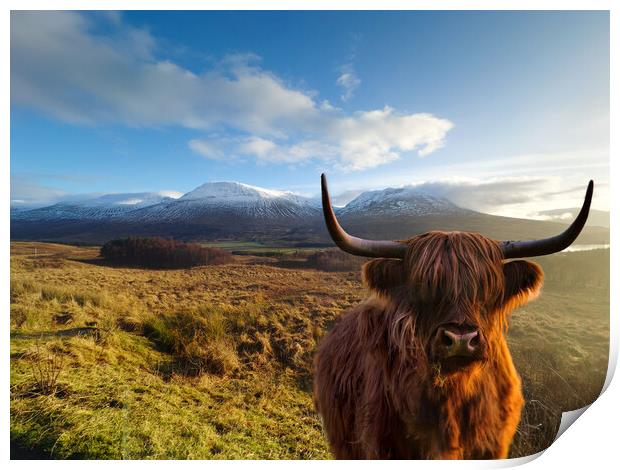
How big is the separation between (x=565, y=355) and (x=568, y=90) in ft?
8.79

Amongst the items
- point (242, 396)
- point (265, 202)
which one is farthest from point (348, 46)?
point (242, 396)

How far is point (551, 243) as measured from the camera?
1916mm

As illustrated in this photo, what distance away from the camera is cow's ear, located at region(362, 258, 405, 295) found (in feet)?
6.67

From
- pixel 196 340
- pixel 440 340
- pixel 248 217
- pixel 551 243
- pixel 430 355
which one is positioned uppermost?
pixel 248 217

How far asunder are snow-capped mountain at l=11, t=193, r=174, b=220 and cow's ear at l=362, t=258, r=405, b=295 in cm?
260

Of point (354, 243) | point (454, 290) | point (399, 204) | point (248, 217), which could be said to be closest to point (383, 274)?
point (354, 243)

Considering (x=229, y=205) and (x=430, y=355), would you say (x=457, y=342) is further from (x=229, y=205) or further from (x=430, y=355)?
(x=229, y=205)

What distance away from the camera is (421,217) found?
3.66 metres

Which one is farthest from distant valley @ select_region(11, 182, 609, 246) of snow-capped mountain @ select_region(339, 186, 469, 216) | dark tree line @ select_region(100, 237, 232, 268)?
dark tree line @ select_region(100, 237, 232, 268)

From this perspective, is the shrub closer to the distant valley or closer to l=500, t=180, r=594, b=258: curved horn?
the distant valley

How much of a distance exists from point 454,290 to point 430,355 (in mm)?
414

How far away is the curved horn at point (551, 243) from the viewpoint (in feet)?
5.96

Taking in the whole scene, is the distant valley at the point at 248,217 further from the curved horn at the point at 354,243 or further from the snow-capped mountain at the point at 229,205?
the curved horn at the point at 354,243

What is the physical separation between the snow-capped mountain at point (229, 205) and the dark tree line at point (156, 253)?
0.27 metres
